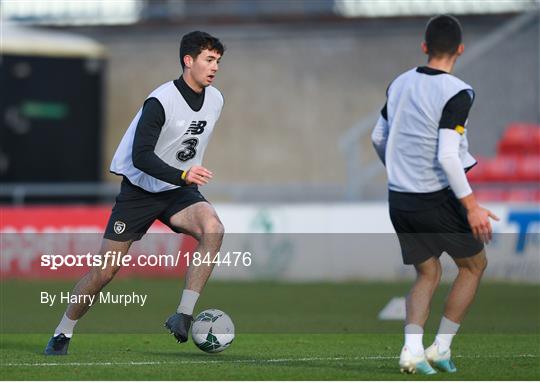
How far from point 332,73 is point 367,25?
4.32ft

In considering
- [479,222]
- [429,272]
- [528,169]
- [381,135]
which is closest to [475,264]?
[429,272]

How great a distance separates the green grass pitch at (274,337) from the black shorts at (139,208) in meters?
0.95

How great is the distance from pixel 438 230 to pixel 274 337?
13.2ft

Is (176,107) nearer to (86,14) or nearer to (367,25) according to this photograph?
(367,25)

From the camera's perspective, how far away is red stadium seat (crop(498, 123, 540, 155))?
1025 inches

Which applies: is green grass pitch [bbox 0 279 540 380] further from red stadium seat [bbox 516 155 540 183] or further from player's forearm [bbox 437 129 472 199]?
red stadium seat [bbox 516 155 540 183]

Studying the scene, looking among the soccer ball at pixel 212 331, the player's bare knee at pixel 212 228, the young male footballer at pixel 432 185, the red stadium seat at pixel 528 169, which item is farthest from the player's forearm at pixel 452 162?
the red stadium seat at pixel 528 169

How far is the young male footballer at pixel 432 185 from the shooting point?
29.5 ft

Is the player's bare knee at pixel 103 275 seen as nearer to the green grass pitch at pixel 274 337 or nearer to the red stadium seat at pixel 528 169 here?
the green grass pitch at pixel 274 337

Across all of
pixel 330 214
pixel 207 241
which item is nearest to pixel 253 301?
pixel 330 214

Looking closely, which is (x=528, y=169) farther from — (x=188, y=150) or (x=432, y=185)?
(x=432, y=185)

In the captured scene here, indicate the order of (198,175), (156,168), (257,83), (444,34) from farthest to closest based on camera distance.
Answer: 1. (257,83)
2. (156,168)
3. (198,175)
4. (444,34)

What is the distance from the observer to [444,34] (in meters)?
9.05

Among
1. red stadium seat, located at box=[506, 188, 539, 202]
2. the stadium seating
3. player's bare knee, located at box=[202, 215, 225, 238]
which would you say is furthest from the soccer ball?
the stadium seating
